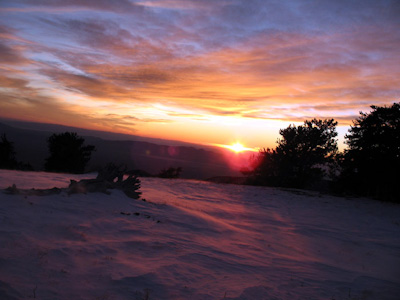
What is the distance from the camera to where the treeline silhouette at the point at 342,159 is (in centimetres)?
1861

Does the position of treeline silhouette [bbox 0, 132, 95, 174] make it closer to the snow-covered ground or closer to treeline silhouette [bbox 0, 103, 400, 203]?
treeline silhouette [bbox 0, 103, 400, 203]

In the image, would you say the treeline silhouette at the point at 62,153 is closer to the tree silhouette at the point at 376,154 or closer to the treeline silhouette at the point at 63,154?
the treeline silhouette at the point at 63,154

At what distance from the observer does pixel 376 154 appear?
19.0 meters

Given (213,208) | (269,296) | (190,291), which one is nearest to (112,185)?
(213,208)

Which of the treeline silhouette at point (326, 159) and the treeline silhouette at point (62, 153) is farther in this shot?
the treeline silhouette at point (62, 153)

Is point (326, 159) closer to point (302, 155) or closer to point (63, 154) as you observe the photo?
point (302, 155)

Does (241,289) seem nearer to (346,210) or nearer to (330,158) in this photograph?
(346,210)

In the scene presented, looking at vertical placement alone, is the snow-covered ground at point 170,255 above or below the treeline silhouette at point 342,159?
below

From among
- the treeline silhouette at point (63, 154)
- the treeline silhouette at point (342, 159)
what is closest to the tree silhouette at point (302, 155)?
the treeline silhouette at point (342, 159)

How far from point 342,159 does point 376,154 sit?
3329 mm

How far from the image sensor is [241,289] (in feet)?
13.4

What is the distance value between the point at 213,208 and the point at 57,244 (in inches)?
287

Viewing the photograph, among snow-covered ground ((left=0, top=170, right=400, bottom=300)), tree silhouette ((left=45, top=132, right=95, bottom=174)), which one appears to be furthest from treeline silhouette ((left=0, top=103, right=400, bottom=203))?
snow-covered ground ((left=0, top=170, right=400, bottom=300))

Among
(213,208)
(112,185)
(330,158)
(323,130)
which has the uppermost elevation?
(323,130)
